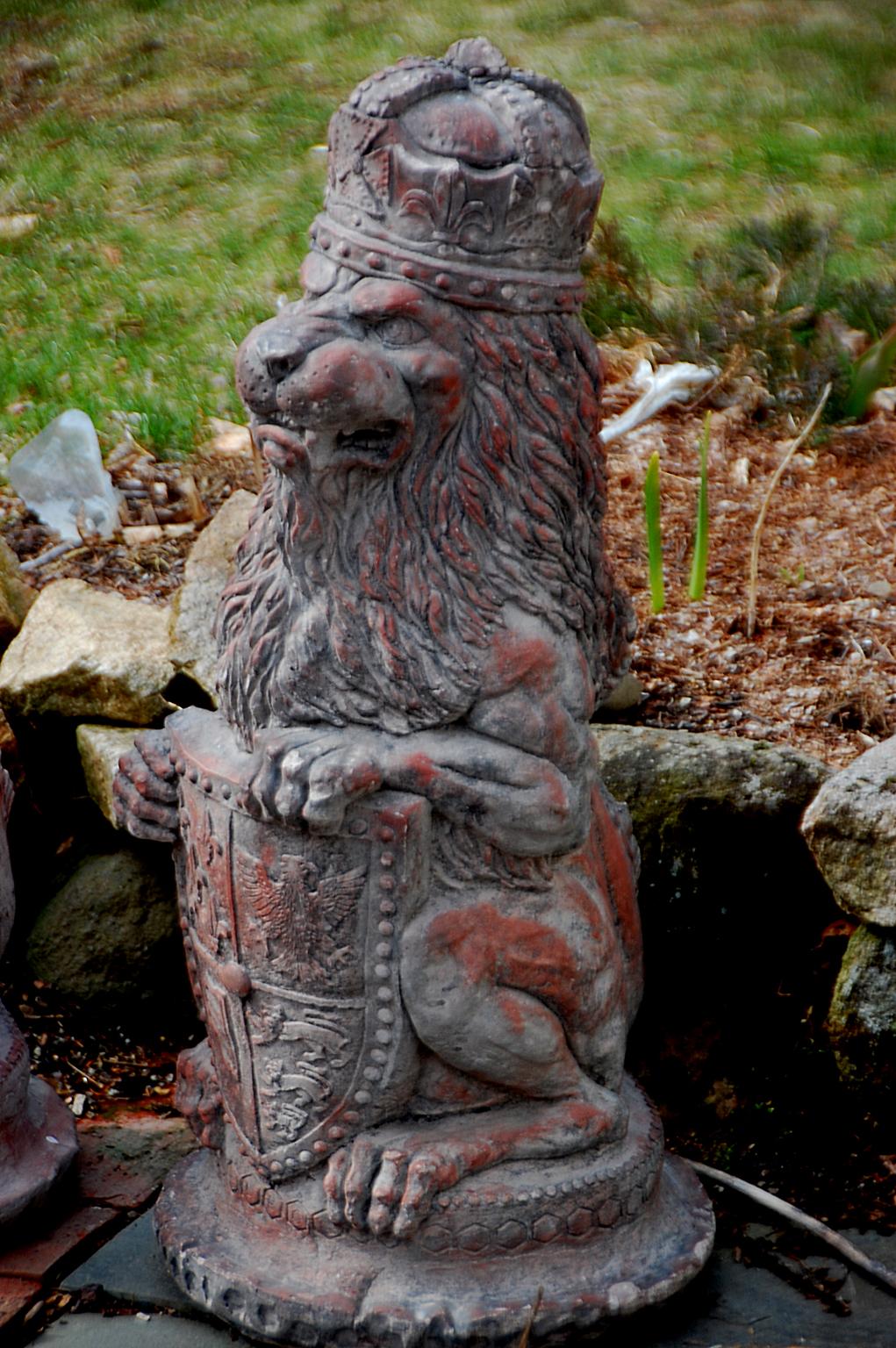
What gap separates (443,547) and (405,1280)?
124 cm

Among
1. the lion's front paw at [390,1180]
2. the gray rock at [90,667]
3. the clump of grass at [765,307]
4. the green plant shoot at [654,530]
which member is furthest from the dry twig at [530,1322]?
the clump of grass at [765,307]

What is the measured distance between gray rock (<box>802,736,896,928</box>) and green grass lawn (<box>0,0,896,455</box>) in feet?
11.4

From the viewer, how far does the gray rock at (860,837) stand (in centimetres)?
336

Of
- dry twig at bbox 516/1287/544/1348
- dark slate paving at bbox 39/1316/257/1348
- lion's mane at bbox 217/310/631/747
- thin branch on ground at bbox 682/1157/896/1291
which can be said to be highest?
lion's mane at bbox 217/310/631/747

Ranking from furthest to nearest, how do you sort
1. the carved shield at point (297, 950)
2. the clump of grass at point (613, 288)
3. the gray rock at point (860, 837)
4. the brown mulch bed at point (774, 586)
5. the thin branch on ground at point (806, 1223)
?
the clump of grass at point (613, 288) → the brown mulch bed at point (774, 586) → the gray rock at point (860, 837) → the thin branch on ground at point (806, 1223) → the carved shield at point (297, 950)

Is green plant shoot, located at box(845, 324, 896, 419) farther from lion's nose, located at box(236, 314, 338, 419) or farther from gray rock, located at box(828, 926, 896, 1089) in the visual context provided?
lion's nose, located at box(236, 314, 338, 419)

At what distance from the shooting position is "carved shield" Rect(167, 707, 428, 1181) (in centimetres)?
265

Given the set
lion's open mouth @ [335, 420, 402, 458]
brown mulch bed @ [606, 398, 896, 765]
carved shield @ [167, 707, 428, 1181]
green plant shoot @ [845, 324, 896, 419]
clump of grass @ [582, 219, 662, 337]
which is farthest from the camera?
clump of grass @ [582, 219, 662, 337]

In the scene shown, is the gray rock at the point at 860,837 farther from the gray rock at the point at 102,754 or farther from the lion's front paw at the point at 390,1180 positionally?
the gray rock at the point at 102,754

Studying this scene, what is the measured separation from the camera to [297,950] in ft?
8.92

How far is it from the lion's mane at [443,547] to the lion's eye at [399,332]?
0.25 ft

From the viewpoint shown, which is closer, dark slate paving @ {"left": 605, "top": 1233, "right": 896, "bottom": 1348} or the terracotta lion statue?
the terracotta lion statue

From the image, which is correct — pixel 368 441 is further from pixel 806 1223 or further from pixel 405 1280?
pixel 806 1223

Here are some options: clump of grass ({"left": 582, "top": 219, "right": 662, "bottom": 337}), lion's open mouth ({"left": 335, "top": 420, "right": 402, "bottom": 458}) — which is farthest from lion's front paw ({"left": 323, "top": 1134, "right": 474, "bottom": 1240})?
clump of grass ({"left": 582, "top": 219, "right": 662, "bottom": 337})
